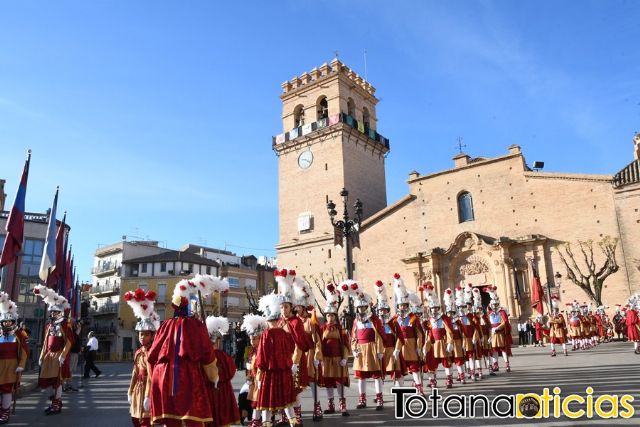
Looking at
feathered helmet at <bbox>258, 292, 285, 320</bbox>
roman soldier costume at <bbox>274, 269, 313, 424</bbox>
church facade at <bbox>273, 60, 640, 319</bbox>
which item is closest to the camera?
feathered helmet at <bbox>258, 292, 285, 320</bbox>

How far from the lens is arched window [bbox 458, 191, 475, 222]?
3779cm

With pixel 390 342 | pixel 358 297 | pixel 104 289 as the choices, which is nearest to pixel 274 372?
pixel 358 297

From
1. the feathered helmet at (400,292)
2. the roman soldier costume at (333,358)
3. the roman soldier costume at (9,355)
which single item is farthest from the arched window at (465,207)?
the roman soldier costume at (9,355)

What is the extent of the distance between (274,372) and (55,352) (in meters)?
6.47

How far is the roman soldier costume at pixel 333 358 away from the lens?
9281 mm

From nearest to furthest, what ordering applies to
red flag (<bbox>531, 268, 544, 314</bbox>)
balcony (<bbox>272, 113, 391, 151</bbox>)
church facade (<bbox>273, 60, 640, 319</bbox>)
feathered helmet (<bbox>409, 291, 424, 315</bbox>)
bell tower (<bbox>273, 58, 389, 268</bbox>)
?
feathered helmet (<bbox>409, 291, 424, 315</bbox>)
red flag (<bbox>531, 268, 544, 314</bbox>)
church facade (<bbox>273, 60, 640, 319</bbox>)
bell tower (<bbox>273, 58, 389, 268</bbox>)
balcony (<bbox>272, 113, 391, 151</bbox>)

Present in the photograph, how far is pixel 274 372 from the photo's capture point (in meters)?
7.36

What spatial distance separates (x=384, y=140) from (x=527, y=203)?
1866 cm

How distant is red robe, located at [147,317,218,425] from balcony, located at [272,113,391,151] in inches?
1533

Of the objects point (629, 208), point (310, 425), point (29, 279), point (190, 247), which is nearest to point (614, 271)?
point (629, 208)

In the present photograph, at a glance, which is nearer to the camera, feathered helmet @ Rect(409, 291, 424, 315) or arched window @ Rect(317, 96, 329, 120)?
feathered helmet @ Rect(409, 291, 424, 315)

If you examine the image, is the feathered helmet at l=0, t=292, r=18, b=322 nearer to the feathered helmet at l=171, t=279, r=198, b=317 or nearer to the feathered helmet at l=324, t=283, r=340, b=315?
the feathered helmet at l=171, t=279, r=198, b=317

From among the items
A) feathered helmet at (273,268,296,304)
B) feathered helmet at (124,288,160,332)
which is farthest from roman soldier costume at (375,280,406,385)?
feathered helmet at (124,288,160,332)

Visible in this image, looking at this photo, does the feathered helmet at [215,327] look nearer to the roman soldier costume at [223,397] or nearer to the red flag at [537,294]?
the roman soldier costume at [223,397]
